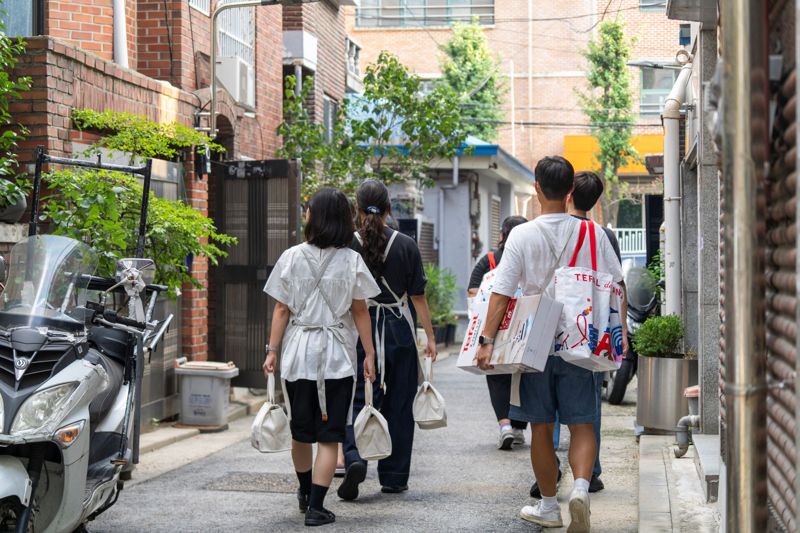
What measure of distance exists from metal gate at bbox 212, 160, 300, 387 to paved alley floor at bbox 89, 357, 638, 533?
7.12 feet

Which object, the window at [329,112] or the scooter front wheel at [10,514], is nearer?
the scooter front wheel at [10,514]

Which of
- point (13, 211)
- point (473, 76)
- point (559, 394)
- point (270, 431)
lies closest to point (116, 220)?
point (13, 211)

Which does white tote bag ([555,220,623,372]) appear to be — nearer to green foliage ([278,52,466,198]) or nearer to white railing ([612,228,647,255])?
green foliage ([278,52,466,198])

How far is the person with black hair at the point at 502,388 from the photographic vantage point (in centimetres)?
877

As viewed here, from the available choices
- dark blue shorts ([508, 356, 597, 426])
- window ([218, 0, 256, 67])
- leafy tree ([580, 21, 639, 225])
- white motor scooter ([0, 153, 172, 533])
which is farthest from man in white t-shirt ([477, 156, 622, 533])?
leafy tree ([580, 21, 639, 225])

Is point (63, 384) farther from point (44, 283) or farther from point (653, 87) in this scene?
point (653, 87)

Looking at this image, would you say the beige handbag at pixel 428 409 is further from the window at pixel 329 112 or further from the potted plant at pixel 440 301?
the potted plant at pixel 440 301

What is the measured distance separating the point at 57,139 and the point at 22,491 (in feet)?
15.9

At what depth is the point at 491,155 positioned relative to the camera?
2416 cm

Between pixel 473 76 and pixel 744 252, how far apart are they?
39.2 metres

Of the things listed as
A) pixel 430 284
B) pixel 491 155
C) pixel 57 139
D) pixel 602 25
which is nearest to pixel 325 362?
pixel 57 139

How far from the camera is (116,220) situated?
8312mm

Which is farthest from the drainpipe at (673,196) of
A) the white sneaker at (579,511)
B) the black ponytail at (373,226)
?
the white sneaker at (579,511)

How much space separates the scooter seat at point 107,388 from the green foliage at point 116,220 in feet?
7.02
